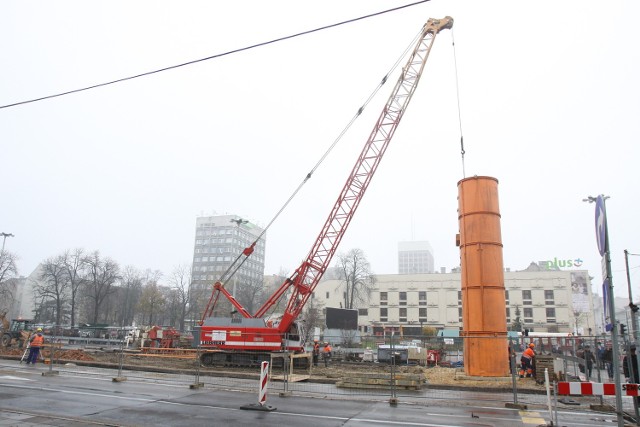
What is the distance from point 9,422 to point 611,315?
10114 mm

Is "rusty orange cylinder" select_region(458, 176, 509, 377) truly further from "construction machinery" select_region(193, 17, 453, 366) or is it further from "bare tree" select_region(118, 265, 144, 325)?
"bare tree" select_region(118, 265, 144, 325)

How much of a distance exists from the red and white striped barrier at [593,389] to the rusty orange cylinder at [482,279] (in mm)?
8991

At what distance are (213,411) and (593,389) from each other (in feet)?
24.8

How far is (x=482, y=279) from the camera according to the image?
17.4m

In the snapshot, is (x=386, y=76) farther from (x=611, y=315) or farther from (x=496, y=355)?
(x=611, y=315)

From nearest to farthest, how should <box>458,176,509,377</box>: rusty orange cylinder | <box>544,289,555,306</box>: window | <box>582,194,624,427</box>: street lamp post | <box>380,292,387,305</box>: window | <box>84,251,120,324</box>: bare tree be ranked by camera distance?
<box>582,194,624,427</box>: street lamp post < <box>458,176,509,377</box>: rusty orange cylinder < <box>84,251,120,324</box>: bare tree < <box>544,289,555,306</box>: window < <box>380,292,387,305</box>: window

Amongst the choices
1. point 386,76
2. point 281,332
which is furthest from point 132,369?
point 386,76

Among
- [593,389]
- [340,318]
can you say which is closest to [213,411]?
[593,389]

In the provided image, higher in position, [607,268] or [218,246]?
[218,246]

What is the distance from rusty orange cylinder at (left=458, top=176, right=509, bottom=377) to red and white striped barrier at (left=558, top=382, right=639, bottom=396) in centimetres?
899

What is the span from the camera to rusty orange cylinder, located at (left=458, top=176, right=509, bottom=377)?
55.4ft

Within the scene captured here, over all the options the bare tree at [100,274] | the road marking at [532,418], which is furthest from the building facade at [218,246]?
the road marking at [532,418]

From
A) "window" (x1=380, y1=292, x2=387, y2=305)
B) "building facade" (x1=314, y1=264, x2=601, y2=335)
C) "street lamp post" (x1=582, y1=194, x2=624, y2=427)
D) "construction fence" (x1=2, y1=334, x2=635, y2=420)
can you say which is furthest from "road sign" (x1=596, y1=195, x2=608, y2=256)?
"window" (x1=380, y1=292, x2=387, y2=305)

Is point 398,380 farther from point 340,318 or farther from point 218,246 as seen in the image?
point 218,246
